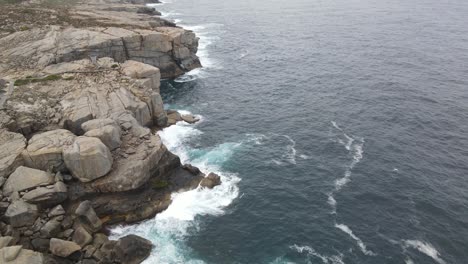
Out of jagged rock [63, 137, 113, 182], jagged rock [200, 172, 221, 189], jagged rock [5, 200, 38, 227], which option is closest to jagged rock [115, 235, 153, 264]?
jagged rock [63, 137, 113, 182]

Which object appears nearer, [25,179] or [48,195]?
[48,195]

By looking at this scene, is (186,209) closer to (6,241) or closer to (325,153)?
(6,241)

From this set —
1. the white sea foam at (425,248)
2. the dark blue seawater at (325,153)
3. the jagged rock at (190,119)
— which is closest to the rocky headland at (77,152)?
the jagged rock at (190,119)

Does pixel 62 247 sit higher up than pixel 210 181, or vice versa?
pixel 62 247

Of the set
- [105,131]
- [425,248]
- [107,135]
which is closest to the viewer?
[425,248]

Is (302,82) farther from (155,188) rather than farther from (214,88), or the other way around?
(155,188)

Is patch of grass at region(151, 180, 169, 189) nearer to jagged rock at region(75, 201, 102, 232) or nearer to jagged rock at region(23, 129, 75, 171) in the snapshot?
jagged rock at region(75, 201, 102, 232)

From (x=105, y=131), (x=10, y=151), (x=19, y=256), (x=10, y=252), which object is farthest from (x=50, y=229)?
(x=105, y=131)
